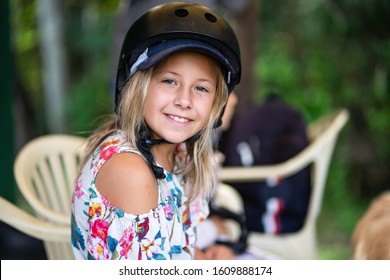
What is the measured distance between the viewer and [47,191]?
2.43 m

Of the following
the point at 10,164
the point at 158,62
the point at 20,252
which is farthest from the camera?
the point at 10,164

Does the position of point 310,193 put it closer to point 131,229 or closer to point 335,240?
point 131,229

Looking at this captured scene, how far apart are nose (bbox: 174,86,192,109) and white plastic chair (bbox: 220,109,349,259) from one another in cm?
133

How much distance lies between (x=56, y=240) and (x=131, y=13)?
53.2 inches

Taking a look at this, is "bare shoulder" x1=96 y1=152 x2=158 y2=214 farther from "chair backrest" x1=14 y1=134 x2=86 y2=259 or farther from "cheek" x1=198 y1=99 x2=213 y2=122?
"chair backrest" x1=14 y1=134 x2=86 y2=259

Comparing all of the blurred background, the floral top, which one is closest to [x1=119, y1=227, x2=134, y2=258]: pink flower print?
the floral top

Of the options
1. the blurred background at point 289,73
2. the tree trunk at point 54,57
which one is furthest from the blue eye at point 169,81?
the tree trunk at point 54,57

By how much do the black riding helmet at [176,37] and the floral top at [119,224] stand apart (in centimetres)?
22

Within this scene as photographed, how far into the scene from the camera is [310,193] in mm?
3021

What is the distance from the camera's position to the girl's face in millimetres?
1555

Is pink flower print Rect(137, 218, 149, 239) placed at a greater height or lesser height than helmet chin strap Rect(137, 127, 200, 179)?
lesser

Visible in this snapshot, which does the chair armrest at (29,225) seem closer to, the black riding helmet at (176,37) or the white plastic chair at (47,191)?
the white plastic chair at (47,191)

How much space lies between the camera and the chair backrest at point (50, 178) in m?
2.04

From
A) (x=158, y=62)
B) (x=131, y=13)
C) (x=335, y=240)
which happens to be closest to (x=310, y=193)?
(x=131, y=13)
